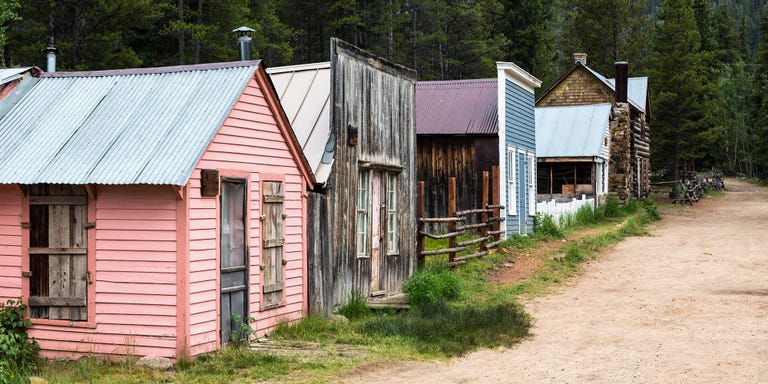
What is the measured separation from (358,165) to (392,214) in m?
1.85

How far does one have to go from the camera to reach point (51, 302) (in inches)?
401

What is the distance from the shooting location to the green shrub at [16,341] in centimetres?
977

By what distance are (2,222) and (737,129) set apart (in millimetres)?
78776

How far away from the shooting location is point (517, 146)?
25031 mm

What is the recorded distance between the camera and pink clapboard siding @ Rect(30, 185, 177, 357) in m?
9.65

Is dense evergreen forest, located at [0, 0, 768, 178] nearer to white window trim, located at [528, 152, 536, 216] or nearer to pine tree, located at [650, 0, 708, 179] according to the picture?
pine tree, located at [650, 0, 708, 179]

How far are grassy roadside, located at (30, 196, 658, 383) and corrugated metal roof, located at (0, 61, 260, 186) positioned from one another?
210 cm

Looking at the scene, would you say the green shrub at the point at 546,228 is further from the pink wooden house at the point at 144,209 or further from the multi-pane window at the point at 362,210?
the pink wooden house at the point at 144,209

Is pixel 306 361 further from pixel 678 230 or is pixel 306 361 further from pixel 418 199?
pixel 678 230

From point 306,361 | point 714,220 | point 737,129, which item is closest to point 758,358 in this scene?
point 306,361

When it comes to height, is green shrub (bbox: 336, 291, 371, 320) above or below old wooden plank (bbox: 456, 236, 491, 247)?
below

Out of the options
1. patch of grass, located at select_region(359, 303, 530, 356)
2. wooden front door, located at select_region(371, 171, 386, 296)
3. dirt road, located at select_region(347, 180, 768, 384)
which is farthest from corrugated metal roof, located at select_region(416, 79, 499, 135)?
patch of grass, located at select_region(359, 303, 530, 356)

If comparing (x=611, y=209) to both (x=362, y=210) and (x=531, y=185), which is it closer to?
(x=531, y=185)

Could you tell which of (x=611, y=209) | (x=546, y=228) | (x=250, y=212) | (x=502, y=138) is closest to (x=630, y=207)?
(x=611, y=209)
